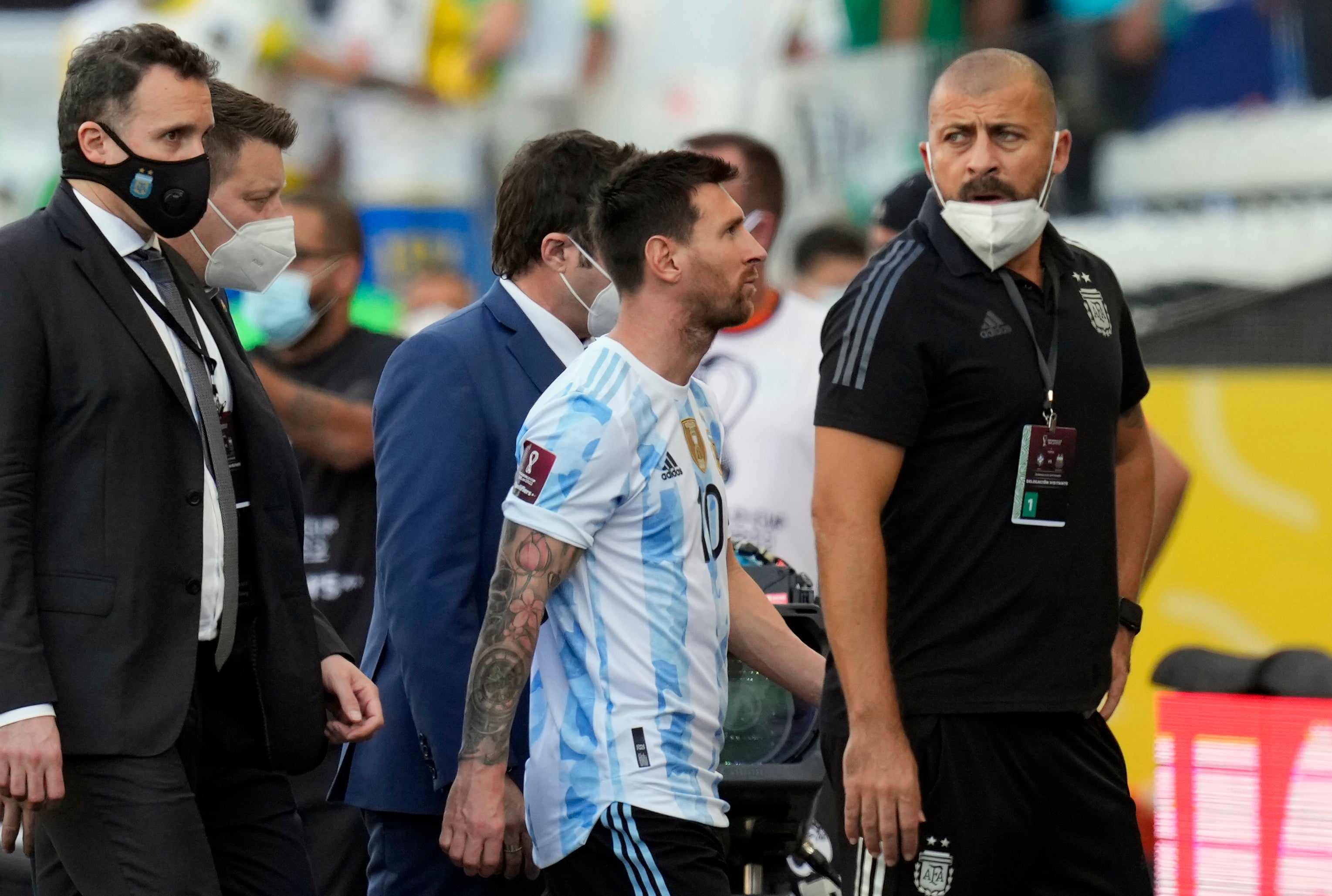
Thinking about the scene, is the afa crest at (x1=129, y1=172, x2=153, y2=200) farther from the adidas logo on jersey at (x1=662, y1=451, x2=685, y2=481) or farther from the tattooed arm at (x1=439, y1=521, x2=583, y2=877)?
the adidas logo on jersey at (x1=662, y1=451, x2=685, y2=481)

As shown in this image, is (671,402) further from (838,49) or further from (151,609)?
(838,49)

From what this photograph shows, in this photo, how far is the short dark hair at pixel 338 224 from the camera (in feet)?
15.9

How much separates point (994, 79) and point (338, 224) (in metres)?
2.44

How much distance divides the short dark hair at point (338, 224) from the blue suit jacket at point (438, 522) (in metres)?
1.83

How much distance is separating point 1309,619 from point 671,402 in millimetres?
3585

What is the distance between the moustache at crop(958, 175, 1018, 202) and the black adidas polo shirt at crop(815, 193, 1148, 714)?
158 millimetres

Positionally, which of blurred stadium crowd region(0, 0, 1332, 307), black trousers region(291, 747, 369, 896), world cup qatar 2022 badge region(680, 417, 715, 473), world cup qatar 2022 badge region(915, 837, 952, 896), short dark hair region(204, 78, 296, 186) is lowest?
black trousers region(291, 747, 369, 896)

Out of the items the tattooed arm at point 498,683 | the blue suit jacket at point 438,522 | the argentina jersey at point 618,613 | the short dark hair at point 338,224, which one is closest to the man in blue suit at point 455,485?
the blue suit jacket at point 438,522

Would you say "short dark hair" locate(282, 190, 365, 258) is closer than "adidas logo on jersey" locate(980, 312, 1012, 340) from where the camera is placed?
No

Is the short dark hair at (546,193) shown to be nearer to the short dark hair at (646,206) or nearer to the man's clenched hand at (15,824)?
the short dark hair at (646,206)

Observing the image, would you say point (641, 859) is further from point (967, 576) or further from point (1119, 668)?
point (1119, 668)

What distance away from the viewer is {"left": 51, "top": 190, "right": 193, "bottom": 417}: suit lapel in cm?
273

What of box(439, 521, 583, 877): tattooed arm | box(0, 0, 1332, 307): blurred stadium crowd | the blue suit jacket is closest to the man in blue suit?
the blue suit jacket

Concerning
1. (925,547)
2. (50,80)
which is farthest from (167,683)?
(50,80)
